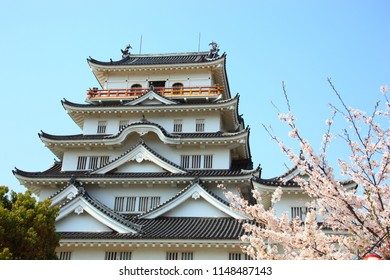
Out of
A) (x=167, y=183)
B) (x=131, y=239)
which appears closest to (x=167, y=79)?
(x=167, y=183)

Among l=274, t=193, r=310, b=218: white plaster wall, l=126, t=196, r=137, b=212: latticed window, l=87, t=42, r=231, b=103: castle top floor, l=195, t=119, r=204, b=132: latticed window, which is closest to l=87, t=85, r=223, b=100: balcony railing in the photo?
l=87, t=42, r=231, b=103: castle top floor

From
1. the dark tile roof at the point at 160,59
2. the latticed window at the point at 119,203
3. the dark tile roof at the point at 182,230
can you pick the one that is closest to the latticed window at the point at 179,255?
the dark tile roof at the point at 182,230

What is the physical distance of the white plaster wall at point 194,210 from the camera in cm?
2161

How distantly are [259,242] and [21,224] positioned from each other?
26.1ft

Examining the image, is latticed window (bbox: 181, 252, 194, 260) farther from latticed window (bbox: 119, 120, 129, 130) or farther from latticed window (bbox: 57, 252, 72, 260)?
latticed window (bbox: 119, 120, 129, 130)

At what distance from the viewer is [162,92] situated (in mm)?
27547

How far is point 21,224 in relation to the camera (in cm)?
1345

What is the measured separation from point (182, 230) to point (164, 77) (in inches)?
481

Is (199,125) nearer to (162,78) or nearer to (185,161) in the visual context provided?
(185,161)

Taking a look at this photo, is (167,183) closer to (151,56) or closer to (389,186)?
(151,56)

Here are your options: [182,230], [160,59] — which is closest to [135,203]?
[182,230]

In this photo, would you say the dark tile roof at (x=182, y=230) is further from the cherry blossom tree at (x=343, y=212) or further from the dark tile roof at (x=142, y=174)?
the cherry blossom tree at (x=343, y=212)

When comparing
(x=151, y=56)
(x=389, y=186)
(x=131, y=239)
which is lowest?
(x=389, y=186)

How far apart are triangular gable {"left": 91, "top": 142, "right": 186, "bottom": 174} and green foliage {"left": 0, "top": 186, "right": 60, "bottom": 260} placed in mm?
9235
